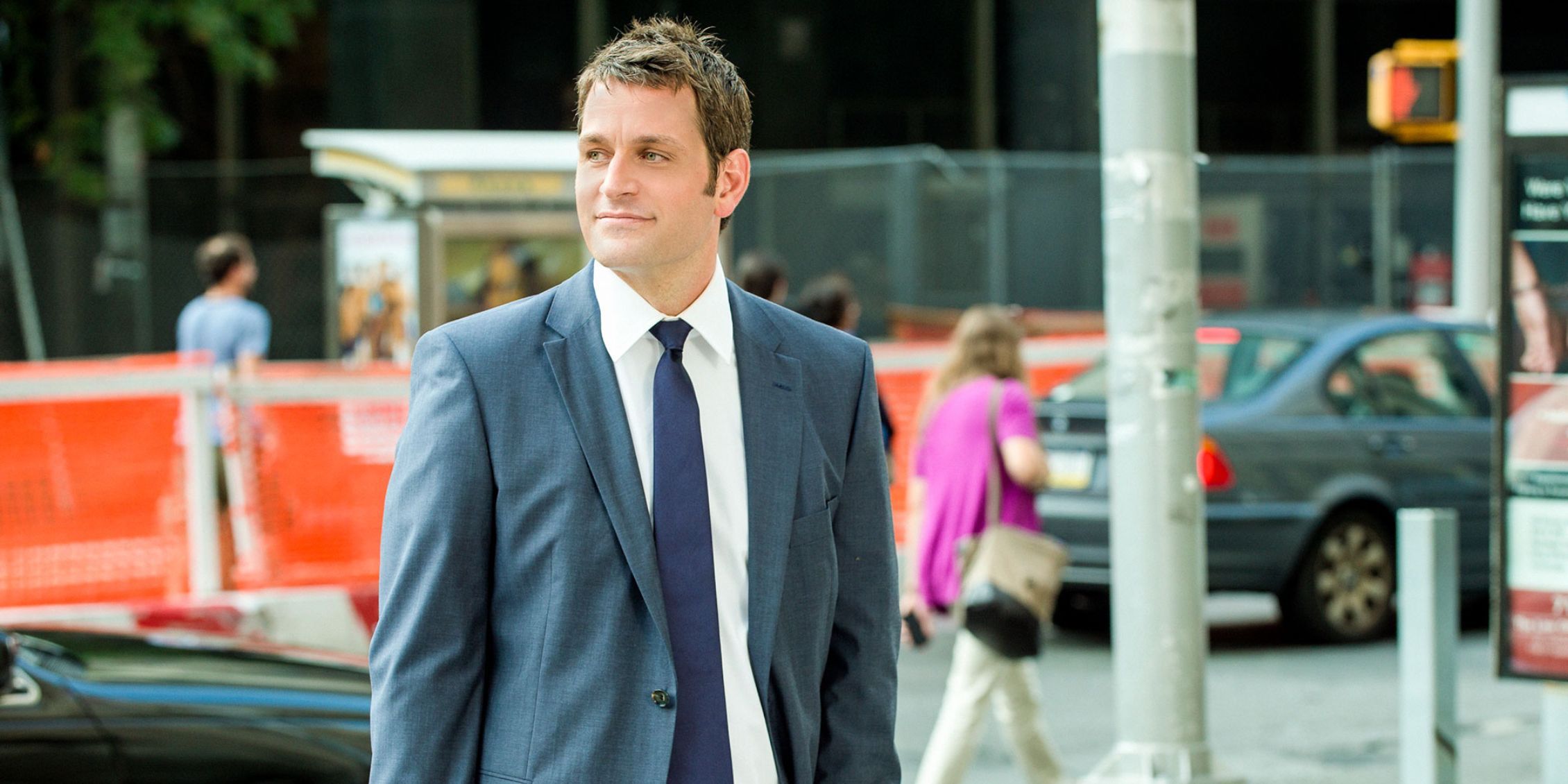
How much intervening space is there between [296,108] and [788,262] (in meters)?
7.12

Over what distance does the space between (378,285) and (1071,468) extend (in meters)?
4.89

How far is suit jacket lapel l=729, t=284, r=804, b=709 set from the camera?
245 cm

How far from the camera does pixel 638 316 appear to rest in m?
2.48

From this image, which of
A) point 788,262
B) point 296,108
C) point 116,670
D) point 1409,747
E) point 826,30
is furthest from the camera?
point 826,30

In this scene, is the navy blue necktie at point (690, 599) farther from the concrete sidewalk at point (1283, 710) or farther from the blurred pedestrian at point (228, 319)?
the blurred pedestrian at point (228, 319)

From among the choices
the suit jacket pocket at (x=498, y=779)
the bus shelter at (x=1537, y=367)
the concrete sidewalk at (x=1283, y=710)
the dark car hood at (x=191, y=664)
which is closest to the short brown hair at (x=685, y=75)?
the suit jacket pocket at (x=498, y=779)

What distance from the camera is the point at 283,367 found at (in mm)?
13141

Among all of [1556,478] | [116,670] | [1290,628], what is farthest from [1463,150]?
[116,670]

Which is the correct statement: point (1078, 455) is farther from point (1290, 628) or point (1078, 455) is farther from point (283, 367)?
point (283, 367)

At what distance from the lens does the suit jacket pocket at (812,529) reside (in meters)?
2.53

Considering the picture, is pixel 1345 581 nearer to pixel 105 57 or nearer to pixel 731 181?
pixel 731 181

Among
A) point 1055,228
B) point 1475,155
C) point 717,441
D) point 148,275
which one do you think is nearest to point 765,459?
point 717,441

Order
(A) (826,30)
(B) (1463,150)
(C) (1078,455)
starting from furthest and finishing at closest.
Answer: (A) (826,30)
(B) (1463,150)
(C) (1078,455)

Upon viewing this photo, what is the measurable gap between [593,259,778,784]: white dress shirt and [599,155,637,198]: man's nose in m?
0.13
